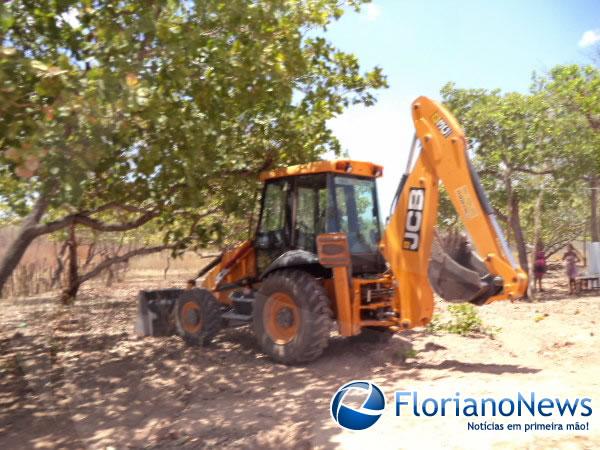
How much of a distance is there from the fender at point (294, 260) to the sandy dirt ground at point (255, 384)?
130 centimetres

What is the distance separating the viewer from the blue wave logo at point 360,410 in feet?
16.6

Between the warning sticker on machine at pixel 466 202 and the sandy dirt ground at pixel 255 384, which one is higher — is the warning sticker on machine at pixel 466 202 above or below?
above

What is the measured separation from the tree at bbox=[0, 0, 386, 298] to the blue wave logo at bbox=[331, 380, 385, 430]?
3.06 meters

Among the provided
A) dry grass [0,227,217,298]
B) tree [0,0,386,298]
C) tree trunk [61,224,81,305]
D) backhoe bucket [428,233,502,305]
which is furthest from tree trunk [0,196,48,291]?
dry grass [0,227,217,298]

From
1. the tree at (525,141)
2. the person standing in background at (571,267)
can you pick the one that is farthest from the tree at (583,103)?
the person standing in background at (571,267)


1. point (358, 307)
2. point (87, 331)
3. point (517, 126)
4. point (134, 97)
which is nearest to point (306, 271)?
point (358, 307)

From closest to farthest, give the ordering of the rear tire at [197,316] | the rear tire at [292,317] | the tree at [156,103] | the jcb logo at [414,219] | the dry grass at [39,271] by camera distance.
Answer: the tree at [156,103] → the jcb logo at [414,219] → the rear tire at [292,317] → the rear tire at [197,316] → the dry grass at [39,271]

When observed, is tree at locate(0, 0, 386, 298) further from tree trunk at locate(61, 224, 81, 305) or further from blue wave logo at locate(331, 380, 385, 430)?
tree trunk at locate(61, 224, 81, 305)

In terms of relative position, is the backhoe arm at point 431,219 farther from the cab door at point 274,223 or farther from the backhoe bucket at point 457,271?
the cab door at point 274,223

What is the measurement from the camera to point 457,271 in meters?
6.60

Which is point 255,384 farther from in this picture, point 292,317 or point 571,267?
point 571,267

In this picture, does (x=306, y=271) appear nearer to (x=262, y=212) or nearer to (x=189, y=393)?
(x=262, y=212)

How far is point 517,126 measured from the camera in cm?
1527

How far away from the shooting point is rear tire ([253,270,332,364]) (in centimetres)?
709
